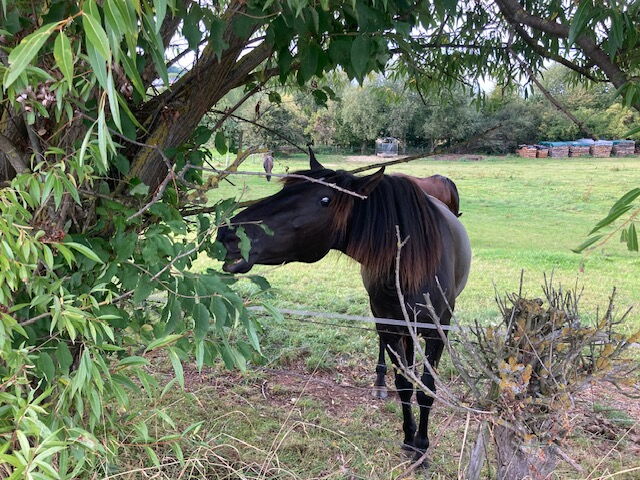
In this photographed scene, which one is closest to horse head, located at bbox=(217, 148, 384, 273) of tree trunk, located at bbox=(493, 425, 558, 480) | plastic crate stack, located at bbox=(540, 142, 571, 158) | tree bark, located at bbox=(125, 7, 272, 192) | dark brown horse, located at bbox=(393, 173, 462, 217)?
tree bark, located at bbox=(125, 7, 272, 192)

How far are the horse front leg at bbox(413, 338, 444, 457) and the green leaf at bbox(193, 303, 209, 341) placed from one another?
159 cm

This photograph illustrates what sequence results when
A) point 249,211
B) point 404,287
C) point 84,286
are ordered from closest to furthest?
point 84,286
point 249,211
point 404,287

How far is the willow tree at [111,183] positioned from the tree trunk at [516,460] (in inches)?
32.3

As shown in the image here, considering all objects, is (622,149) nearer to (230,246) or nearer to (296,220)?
(296,220)

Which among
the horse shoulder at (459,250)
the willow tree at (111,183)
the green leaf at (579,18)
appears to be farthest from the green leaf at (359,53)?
the horse shoulder at (459,250)

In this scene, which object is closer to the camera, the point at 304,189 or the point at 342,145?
the point at 304,189

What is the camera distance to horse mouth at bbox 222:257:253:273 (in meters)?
1.91

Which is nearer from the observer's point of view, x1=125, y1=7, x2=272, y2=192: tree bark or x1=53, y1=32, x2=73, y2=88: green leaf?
Answer: x1=53, y1=32, x2=73, y2=88: green leaf

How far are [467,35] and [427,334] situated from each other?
1.68 m

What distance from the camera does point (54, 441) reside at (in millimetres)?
1019

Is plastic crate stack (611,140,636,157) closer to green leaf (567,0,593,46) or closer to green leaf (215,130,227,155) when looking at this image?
green leaf (567,0,593,46)

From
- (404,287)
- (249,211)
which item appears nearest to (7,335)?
(249,211)

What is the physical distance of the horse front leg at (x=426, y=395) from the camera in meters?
2.50

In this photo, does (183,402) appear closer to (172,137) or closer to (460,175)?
(172,137)
